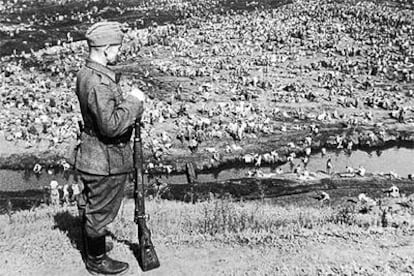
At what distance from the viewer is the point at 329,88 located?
28.0m

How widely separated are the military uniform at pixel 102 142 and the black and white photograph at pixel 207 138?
0.06 ft

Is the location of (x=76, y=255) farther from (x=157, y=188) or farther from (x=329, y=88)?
(x=329, y=88)

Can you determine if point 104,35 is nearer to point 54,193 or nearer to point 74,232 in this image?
point 74,232

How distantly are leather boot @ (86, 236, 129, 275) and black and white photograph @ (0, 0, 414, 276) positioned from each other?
0.02 metres

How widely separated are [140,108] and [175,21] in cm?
3634

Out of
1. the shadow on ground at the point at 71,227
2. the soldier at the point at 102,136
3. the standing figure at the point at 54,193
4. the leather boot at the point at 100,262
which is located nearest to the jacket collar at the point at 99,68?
the soldier at the point at 102,136

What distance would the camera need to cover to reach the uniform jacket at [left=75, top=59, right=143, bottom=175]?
705 cm

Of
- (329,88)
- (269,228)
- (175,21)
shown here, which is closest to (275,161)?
(329,88)

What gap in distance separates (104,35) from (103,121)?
3.39 ft

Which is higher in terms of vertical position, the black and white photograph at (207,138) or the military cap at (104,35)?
the military cap at (104,35)

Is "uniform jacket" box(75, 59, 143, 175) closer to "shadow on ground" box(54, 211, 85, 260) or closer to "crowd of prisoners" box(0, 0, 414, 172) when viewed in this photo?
"shadow on ground" box(54, 211, 85, 260)

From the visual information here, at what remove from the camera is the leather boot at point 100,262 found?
26.3 ft

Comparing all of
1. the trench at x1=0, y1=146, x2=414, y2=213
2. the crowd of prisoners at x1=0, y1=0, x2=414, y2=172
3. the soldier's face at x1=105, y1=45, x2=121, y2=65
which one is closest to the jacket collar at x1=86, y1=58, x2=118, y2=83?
the soldier's face at x1=105, y1=45, x2=121, y2=65

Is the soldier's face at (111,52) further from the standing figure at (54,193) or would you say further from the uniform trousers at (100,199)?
the standing figure at (54,193)
